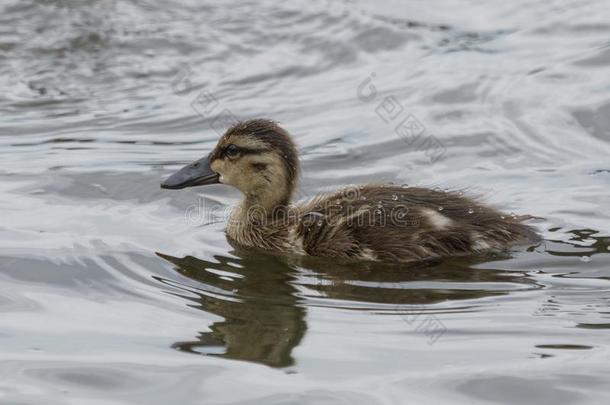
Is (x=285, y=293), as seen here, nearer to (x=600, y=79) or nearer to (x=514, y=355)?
(x=514, y=355)

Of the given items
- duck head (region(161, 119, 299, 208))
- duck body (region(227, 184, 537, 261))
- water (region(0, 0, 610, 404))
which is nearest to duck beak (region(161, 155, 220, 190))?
duck head (region(161, 119, 299, 208))

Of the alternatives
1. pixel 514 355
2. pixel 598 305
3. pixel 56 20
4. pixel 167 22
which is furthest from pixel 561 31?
pixel 514 355

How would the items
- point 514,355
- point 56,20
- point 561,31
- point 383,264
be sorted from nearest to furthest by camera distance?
1. point 514,355
2. point 383,264
3. point 561,31
4. point 56,20

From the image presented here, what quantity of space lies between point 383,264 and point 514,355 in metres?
1.33

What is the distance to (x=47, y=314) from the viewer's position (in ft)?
16.1

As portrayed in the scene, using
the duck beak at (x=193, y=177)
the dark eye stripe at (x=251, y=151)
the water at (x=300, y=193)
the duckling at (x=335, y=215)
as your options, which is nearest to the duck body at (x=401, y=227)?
the duckling at (x=335, y=215)

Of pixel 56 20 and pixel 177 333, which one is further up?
pixel 56 20

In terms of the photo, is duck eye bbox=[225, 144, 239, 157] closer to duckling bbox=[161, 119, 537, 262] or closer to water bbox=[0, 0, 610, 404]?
duckling bbox=[161, 119, 537, 262]

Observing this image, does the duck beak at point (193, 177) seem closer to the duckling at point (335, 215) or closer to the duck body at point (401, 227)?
the duckling at point (335, 215)

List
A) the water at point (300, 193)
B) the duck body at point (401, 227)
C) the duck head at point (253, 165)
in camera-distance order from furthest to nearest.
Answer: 1. the duck head at point (253, 165)
2. the duck body at point (401, 227)
3. the water at point (300, 193)

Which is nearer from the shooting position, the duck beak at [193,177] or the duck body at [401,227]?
the duck body at [401,227]

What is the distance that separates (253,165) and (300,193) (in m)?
0.91

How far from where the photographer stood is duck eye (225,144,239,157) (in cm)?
607

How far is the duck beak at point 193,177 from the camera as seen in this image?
6.09 meters
